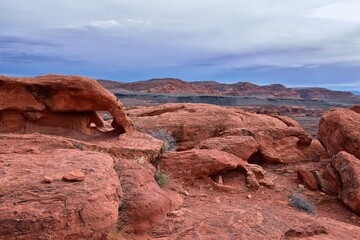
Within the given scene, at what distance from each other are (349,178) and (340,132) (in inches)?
110

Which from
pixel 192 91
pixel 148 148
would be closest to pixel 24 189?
pixel 148 148

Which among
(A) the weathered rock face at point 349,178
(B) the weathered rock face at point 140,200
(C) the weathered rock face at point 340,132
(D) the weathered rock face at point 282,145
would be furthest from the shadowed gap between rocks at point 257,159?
(B) the weathered rock face at point 140,200

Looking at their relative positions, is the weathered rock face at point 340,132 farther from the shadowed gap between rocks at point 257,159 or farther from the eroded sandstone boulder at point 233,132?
the shadowed gap between rocks at point 257,159

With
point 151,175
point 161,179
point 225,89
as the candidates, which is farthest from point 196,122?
point 225,89

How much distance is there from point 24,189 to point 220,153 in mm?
6167

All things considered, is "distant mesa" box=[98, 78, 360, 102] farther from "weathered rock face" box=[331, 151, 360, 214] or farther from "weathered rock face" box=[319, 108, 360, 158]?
"weathered rock face" box=[331, 151, 360, 214]

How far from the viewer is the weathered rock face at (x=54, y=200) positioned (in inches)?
179

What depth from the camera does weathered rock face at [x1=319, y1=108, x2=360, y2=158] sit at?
1220 centimetres

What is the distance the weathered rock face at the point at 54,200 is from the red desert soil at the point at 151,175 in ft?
0.04

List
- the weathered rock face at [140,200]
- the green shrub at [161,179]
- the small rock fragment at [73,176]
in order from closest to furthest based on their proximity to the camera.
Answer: the small rock fragment at [73,176], the weathered rock face at [140,200], the green shrub at [161,179]

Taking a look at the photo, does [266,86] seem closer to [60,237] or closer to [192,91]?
[192,91]

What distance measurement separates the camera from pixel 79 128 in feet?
34.8

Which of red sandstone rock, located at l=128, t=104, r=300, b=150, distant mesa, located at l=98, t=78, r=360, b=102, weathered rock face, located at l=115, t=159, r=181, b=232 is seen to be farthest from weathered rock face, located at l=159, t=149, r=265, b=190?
distant mesa, located at l=98, t=78, r=360, b=102

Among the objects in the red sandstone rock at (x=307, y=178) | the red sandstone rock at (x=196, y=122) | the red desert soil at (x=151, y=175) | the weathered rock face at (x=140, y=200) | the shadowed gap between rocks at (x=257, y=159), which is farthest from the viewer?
the red sandstone rock at (x=196, y=122)
